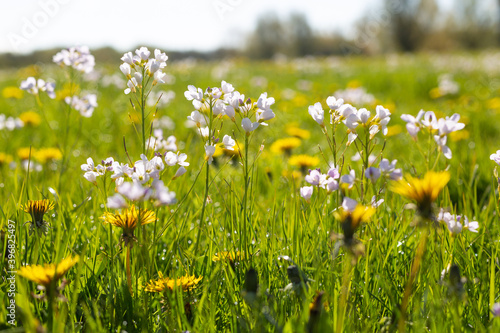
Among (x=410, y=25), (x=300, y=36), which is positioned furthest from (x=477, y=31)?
(x=300, y=36)

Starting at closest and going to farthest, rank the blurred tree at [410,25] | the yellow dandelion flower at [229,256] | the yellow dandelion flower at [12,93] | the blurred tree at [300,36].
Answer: the yellow dandelion flower at [229,256]
the yellow dandelion flower at [12,93]
the blurred tree at [410,25]
the blurred tree at [300,36]

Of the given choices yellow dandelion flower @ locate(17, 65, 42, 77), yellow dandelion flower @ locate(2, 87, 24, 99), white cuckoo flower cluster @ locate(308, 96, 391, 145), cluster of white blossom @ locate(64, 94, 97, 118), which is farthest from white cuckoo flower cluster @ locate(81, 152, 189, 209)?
yellow dandelion flower @ locate(2, 87, 24, 99)

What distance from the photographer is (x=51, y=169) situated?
101 inches

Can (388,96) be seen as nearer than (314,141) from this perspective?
No

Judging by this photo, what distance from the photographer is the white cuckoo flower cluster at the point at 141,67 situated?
1232 millimetres

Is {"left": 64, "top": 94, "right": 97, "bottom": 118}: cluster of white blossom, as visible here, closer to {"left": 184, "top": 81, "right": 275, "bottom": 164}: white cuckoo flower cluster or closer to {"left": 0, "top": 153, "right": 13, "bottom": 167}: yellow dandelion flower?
{"left": 0, "top": 153, "right": 13, "bottom": 167}: yellow dandelion flower

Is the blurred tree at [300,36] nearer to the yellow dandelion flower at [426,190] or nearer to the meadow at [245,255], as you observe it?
the meadow at [245,255]

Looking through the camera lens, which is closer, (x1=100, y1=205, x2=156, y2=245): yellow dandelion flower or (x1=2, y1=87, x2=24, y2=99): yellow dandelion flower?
(x1=100, y1=205, x2=156, y2=245): yellow dandelion flower

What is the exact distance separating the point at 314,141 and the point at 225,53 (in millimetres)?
31926

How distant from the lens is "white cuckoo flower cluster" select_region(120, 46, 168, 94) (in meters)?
1.23

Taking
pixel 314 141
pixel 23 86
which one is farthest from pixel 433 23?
pixel 23 86

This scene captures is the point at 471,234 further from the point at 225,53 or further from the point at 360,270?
the point at 225,53

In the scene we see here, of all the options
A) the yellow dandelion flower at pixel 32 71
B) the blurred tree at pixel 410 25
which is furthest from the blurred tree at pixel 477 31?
the yellow dandelion flower at pixel 32 71

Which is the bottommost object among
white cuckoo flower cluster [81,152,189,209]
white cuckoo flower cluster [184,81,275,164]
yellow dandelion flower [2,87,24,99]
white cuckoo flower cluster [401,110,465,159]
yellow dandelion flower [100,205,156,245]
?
yellow dandelion flower [100,205,156,245]
